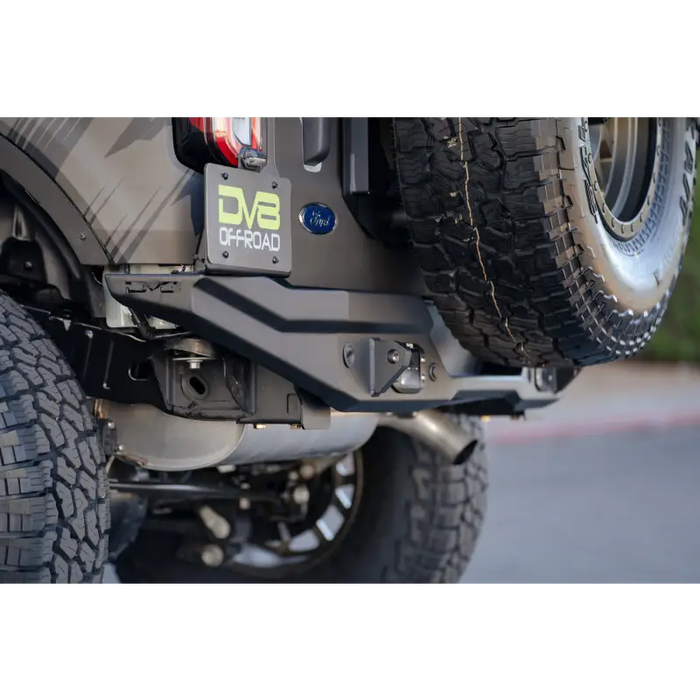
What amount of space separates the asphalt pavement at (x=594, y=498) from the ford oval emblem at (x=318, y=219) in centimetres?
192

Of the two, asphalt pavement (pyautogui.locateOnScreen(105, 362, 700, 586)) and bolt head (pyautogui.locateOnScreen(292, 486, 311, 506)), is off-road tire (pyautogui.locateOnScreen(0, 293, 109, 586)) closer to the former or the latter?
bolt head (pyautogui.locateOnScreen(292, 486, 311, 506))

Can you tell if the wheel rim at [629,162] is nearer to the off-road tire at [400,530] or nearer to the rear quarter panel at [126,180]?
the off-road tire at [400,530]

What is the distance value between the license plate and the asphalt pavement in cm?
209

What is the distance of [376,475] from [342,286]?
51.5 inches

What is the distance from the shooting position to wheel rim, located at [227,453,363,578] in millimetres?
4242

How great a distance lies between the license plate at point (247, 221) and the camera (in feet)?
8.84

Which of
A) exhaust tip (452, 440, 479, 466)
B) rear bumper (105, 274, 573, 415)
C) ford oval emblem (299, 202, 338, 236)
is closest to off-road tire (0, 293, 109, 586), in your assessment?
rear bumper (105, 274, 573, 415)

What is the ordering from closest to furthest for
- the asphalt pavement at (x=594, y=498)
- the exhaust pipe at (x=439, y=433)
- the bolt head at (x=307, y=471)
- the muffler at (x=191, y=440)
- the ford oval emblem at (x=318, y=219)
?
the ford oval emblem at (x=318, y=219), the muffler at (x=191, y=440), the exhaust pipe at (x=439, y=433), the bolt head at (x=307, y=471), the asphalt pavement at (x=594, y=498)

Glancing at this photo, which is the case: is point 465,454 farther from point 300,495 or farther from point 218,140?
point 218,140

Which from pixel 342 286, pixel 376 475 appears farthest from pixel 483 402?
pixel 342 286

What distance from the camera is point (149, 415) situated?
3.27 meters

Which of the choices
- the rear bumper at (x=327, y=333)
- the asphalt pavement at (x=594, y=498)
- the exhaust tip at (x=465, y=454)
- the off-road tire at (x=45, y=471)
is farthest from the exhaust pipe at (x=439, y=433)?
the off-road tire at (x=45, y=471)

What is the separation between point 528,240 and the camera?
2.84 meters
